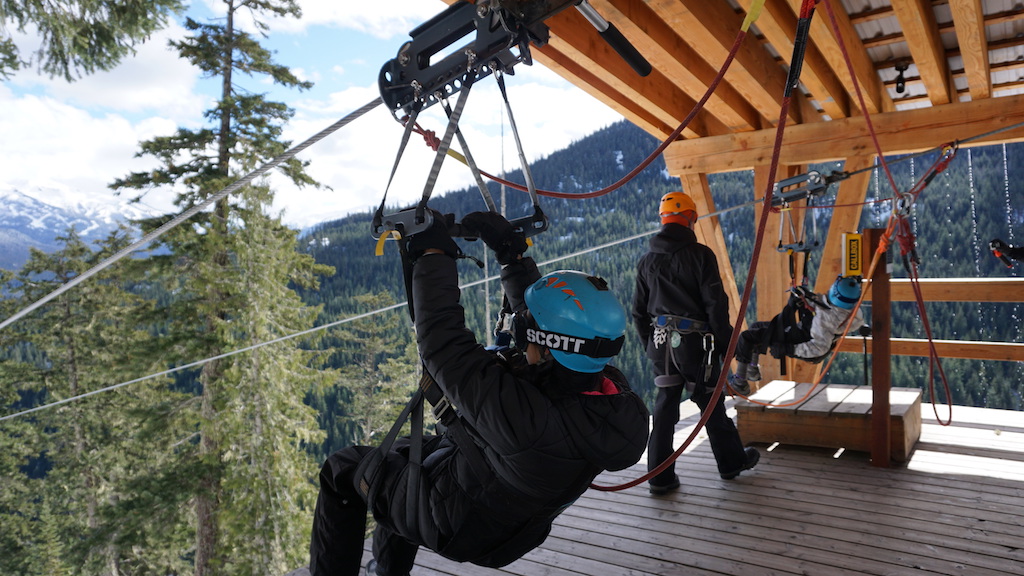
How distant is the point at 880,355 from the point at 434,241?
3.29 meters

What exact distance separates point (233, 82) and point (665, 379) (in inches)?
602

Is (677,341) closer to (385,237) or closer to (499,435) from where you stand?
(499,435)

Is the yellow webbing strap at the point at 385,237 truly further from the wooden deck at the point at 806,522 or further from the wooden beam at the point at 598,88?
the wooden beam at the point at 598,88

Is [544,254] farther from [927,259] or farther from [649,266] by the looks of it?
[649,266]

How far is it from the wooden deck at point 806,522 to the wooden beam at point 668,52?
2.57 metres

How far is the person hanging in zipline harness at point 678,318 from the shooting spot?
324cm

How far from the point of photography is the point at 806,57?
4.12 metres

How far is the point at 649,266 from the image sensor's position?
11.3ft

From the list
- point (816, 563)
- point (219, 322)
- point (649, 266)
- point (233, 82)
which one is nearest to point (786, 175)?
point (649, 266)

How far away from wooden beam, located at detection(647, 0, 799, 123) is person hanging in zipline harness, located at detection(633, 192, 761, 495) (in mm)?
899

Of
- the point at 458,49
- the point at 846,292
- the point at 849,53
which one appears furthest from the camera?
the point at 849,53

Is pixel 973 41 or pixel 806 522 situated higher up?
pixel 973 41

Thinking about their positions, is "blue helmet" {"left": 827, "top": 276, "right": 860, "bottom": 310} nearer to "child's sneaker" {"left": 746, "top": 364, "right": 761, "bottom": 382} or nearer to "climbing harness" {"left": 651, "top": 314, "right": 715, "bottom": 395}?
"child's sneaker" {"left": 746, "top": 364, "right": 761, "bottom": 382}

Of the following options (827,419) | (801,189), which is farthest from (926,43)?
(827,419)
